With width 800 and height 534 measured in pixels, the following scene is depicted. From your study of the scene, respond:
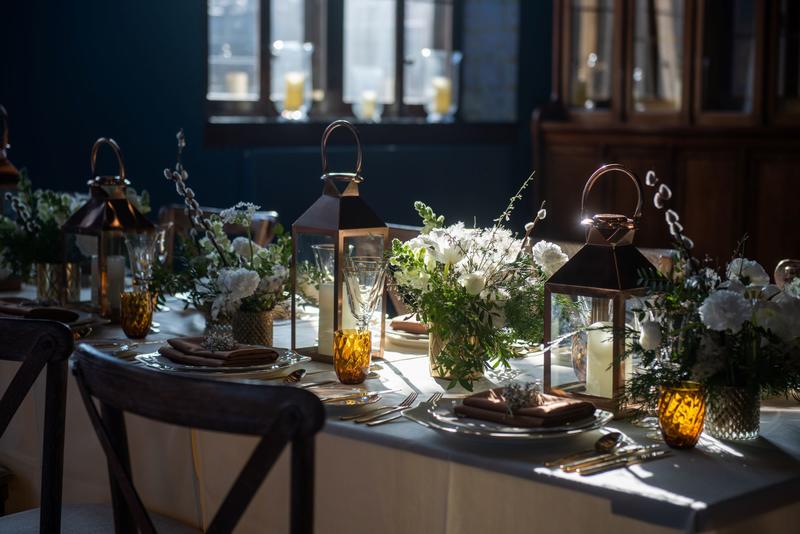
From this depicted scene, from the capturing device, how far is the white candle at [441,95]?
6.39m

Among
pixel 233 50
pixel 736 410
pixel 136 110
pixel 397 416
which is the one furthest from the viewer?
pixel 233 50

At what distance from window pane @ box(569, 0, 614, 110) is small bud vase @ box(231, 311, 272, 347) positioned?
164 inches

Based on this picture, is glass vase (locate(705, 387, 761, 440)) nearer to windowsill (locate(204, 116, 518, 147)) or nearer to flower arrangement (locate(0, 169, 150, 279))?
flower arrangement (locate(0, 169, 150, 279))

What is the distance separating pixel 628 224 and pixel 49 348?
34.8 inches

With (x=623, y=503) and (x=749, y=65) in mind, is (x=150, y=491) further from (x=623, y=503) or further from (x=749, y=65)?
(x=749, y=65)

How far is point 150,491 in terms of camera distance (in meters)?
1.86

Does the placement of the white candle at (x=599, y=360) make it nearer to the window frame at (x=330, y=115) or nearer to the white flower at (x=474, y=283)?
the white flower at (x=474, y=283)

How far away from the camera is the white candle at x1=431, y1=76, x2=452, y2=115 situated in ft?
21.0

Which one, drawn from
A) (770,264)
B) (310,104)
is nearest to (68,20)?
(310,104)

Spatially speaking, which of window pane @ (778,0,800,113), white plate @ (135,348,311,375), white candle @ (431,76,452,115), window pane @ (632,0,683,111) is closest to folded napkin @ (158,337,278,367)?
white plate @ (135,348,311,375)

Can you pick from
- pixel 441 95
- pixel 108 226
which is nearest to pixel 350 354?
pixel 108 226

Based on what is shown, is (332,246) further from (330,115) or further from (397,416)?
(330,115)

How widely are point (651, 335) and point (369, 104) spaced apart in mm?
4627

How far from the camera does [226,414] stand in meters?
1.24
